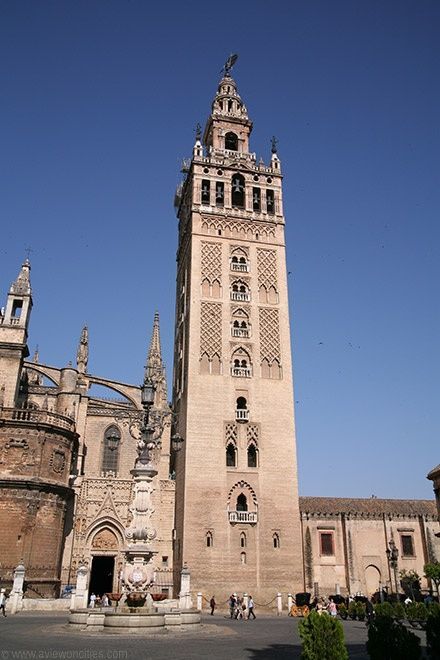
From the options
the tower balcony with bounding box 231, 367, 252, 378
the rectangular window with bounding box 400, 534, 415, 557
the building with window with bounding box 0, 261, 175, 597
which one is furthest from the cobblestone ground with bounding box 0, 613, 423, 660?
the rectangular window with bounding box 400, 534, 415, 557

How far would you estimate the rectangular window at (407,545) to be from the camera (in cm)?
3459

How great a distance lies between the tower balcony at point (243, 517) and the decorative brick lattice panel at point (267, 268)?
46.7 ft

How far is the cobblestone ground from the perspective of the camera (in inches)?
413

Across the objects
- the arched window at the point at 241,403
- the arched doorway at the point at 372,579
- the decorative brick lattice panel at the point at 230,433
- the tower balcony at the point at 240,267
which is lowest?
the arched doorway at the point at 372,579

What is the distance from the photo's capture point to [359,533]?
34062 mm

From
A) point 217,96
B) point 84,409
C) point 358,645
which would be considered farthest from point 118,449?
point 217,96

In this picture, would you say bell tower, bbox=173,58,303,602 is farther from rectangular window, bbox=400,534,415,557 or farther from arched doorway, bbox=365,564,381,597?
rectangular window, bbox=400,534,415,557

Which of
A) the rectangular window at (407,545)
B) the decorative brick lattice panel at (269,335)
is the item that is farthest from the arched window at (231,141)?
the rectangular window at (407,545)

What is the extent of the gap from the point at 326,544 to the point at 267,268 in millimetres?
17795

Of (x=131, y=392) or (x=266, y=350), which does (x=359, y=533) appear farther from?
(x=131, y=392)

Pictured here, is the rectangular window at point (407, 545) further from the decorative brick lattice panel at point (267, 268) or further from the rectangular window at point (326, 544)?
the decorative brick lattice panel at point (267, 268)

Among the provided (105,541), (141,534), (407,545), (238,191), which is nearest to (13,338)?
(105,541)

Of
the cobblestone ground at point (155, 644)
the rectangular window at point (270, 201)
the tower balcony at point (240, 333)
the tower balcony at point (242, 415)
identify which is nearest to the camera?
the cobblestone ground at point (155, 644)

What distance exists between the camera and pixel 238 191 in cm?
3947
